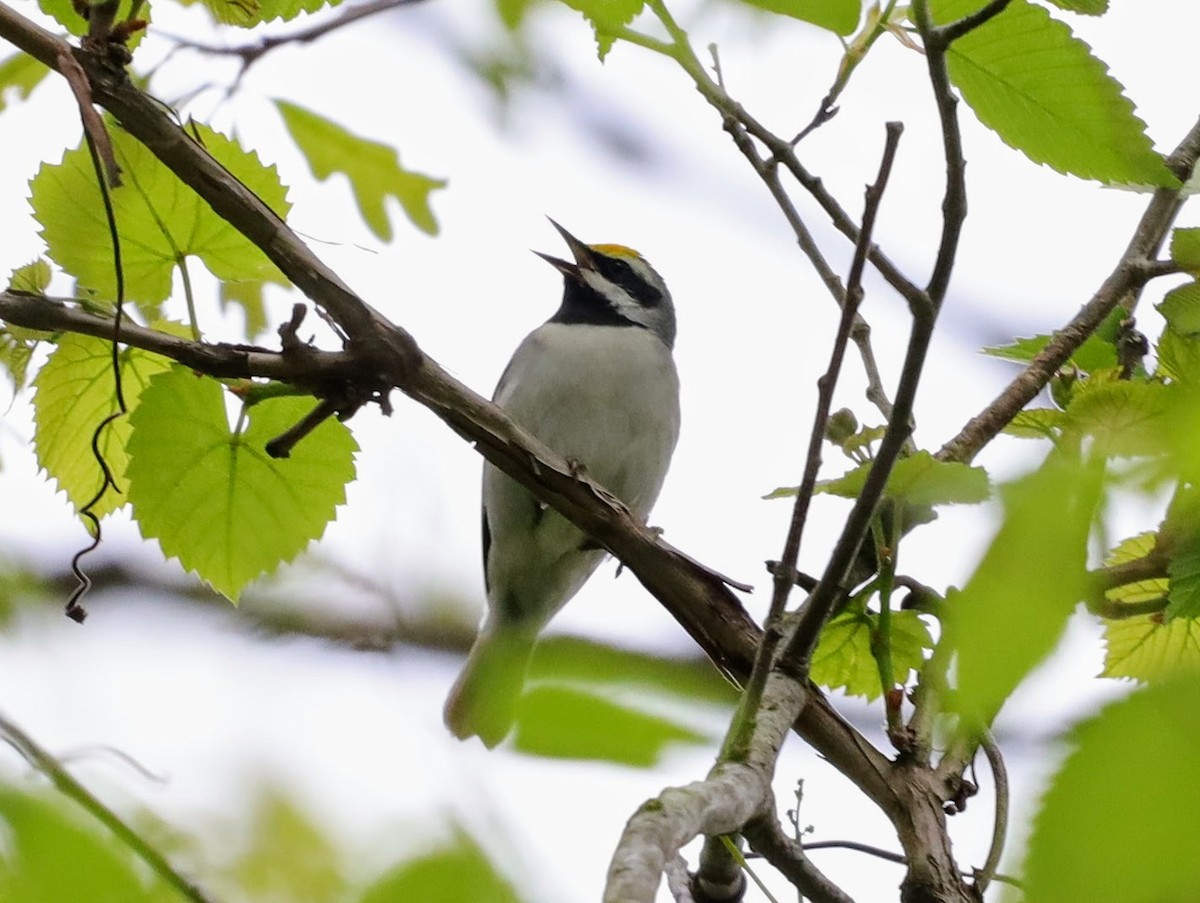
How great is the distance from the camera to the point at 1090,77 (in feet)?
4.86

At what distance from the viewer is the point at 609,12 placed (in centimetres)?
120

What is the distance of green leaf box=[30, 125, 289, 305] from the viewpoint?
6.11ft

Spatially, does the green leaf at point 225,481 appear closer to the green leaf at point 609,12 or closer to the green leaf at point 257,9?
the green leaf at point 257,9

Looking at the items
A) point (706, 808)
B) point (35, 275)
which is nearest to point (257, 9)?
point (35, 275)

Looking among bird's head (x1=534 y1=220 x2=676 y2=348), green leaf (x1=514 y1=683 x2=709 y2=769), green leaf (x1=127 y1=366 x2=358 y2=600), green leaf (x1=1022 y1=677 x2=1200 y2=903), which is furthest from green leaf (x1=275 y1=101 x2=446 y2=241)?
bird's head (x1=534 y1=220 x2=676 y2=348)

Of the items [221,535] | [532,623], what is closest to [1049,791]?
[221,535]

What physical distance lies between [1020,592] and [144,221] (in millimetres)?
1706

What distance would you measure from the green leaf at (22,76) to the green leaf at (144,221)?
67 cm

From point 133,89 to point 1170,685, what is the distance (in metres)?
1.36

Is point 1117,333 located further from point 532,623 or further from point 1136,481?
point 532,623

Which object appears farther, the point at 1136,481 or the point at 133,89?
the point at 133,89

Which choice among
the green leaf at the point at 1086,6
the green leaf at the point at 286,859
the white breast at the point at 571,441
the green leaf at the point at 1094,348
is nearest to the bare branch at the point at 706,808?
the green leaf at the point at 286,859

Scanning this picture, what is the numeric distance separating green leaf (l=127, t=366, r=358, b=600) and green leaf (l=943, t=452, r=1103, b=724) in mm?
1386

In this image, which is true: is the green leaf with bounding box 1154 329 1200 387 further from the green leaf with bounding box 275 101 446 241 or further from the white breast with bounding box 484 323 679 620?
the white breast with bounding box 484 323 679 620
